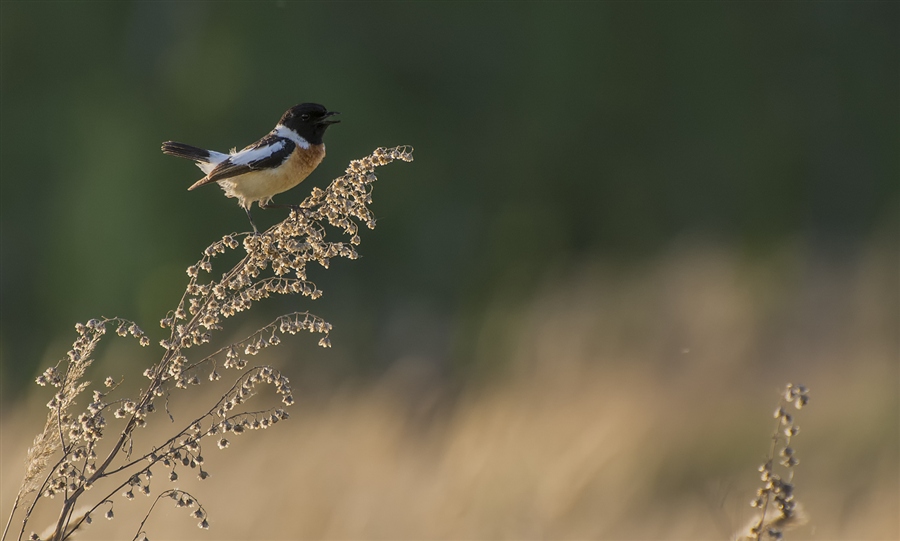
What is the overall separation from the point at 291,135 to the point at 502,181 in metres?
12.6

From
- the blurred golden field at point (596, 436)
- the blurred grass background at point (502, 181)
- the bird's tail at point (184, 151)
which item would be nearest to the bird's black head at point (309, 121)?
the bird's tail at point (184, 151)

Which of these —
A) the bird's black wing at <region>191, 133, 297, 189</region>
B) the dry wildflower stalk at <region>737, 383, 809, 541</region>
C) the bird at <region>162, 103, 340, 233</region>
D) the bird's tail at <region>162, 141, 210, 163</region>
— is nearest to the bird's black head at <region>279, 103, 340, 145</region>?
the bird at <region>162, 103, 340, 233</region>

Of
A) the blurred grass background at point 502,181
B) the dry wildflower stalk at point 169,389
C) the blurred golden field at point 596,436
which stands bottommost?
the dry wildflower stalk at point 169,389

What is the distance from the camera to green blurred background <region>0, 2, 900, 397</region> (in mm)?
15672

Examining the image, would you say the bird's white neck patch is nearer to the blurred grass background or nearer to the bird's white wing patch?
the bird's white wing patch

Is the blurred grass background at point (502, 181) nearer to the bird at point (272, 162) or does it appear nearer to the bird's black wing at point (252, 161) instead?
the bird at point (272, 162)

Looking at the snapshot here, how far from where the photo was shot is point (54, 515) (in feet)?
15.1

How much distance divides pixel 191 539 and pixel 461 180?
1320 cm

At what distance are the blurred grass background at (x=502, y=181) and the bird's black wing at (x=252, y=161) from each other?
221 centimetres

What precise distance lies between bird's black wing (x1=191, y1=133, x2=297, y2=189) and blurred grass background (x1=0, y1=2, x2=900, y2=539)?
2.21 meters

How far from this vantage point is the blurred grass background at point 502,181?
25.0 feet

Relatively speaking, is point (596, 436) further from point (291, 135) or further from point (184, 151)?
point (184, 151)

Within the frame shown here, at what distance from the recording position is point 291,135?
15.8 feet

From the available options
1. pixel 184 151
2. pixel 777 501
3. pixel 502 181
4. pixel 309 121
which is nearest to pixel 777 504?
pixel 777 501
